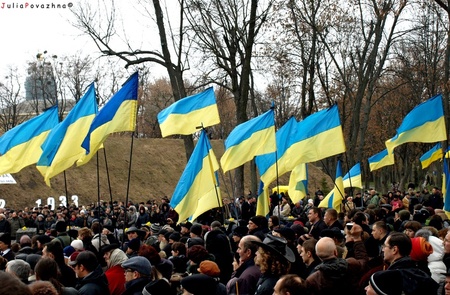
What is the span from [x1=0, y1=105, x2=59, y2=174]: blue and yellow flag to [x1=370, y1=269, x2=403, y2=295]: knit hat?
9.77 m

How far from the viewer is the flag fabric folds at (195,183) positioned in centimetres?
1175

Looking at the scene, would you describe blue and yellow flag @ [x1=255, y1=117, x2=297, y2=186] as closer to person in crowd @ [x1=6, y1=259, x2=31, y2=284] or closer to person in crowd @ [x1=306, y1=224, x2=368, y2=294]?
person in crowd @ [x1=306, y1=224, x2=368, y2=294]

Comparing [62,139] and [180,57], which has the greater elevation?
[180,57]

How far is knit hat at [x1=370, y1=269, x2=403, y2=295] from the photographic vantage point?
15.8 feet

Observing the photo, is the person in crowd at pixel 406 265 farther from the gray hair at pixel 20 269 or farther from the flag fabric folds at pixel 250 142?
the flag fabric folds at pixel 250 142

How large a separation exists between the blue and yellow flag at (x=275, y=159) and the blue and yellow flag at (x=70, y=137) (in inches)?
161

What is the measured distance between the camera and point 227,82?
2689 centimetres

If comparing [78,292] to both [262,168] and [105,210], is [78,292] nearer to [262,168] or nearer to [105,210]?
[262,168]

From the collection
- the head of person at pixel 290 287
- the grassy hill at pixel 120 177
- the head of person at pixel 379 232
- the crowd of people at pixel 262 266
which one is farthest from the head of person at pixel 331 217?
the grassy hill at pixel 120 177

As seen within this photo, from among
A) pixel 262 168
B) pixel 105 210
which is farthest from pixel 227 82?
pixel 262 168

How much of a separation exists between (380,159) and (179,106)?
7.65m

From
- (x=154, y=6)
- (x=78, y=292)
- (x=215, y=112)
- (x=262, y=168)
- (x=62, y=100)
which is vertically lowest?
(x=78, y=292)

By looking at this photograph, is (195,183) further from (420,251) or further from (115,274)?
(420,251)

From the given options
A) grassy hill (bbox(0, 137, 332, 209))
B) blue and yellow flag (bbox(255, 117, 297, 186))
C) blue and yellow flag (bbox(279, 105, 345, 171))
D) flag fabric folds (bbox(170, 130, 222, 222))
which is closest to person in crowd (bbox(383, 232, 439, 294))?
flag fabric folds (bbox(170, 130, 222, 222))
